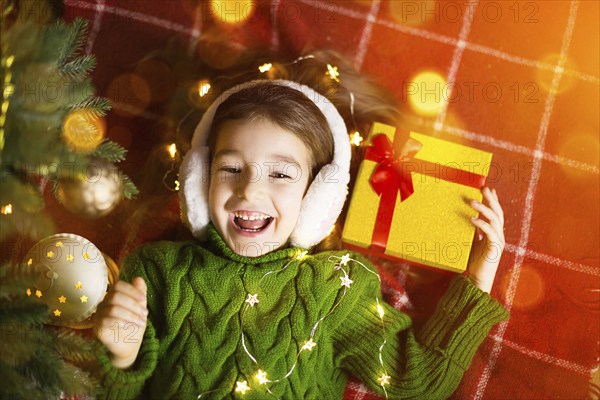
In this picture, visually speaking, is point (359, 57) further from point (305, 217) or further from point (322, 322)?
point (322, 322)

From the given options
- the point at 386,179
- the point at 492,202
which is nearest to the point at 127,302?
the point at 386,179

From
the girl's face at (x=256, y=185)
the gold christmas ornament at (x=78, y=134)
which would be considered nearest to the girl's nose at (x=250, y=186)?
the girl's face at (x=256, y=185)

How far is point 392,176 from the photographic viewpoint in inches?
66.7

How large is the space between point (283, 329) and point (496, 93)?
3.35ft

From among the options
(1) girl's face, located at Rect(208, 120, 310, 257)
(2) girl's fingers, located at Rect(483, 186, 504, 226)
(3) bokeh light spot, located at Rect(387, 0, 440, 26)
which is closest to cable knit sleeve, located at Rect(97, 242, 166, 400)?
(1) girl's face, located at Rect(208, 120, 310, 257)

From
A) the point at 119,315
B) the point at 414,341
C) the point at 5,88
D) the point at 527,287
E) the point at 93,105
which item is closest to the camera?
the point at 5,88

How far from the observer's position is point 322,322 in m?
1.60

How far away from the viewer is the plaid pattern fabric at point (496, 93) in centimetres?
180

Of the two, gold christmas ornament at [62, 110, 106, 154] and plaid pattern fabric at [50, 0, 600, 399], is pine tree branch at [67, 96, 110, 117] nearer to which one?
gold christmas ornament at [62, 110, 106, 154]

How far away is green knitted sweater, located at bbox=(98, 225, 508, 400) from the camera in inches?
60.0

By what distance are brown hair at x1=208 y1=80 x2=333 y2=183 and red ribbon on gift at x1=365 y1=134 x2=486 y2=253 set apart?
16 cm

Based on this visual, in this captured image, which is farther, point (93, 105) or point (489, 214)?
point (489, 214)

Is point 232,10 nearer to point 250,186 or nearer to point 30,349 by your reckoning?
point 250,186

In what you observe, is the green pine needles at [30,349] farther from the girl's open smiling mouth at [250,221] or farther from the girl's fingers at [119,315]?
the girl's open smiling mouth at [250,221]
